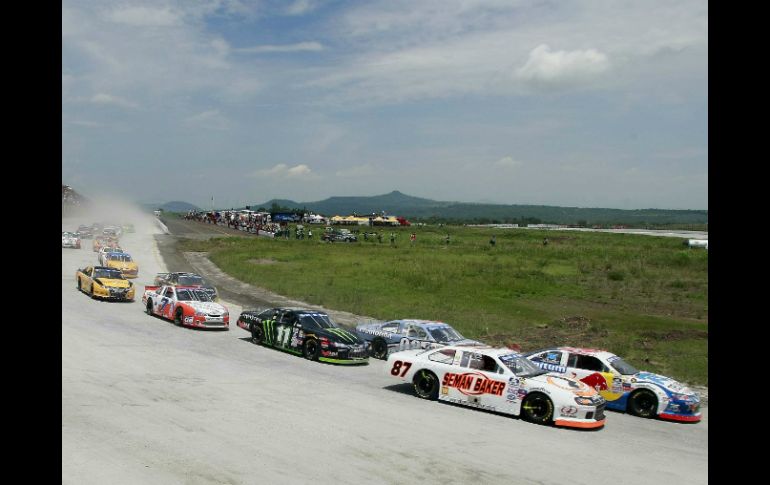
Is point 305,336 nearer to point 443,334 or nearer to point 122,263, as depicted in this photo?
point 443,334

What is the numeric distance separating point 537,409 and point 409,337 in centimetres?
686

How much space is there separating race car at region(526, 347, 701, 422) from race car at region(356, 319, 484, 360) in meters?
3.53

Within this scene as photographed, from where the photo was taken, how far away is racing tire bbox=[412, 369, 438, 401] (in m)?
16.0

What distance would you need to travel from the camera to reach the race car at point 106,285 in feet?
95.1

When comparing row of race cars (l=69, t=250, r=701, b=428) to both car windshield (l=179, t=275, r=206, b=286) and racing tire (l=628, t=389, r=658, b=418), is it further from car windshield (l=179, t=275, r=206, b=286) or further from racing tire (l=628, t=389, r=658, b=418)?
car windshield (l=179, t=275, r=206, b=286)

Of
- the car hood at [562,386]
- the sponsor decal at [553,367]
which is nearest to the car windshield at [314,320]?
the sponsor decal at [553,367]

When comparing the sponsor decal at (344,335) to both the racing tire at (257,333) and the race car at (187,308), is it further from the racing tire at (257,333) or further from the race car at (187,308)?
the race car at (187,308)

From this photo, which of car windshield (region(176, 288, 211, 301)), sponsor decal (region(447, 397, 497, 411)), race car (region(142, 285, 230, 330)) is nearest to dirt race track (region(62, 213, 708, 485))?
sponsor decal (region(447, 397, 497, 411))

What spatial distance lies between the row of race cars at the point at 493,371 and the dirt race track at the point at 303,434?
0.40 m

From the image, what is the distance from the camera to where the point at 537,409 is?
1455 cm

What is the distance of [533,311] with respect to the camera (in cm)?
3272
